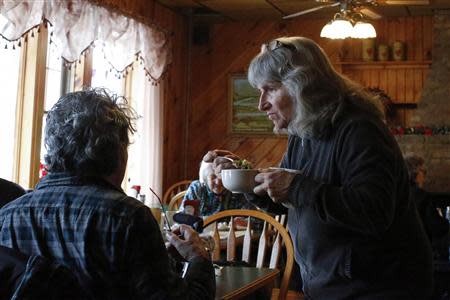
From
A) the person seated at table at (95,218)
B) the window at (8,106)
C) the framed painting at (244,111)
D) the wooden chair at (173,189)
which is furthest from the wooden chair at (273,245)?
the framed painting at (244,111)

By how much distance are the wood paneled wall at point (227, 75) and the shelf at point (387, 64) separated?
0.06 metres

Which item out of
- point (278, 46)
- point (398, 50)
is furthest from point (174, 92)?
point (278, 46)

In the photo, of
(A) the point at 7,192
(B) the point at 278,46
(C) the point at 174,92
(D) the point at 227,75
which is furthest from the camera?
(D) the point at 227,75

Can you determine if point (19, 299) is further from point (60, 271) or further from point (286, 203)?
point (286, 203)

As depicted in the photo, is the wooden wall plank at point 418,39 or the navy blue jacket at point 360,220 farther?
the wooden wall plank at point 418,39

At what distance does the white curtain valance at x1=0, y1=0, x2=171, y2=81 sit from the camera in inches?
164

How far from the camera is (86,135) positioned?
54.9 inches

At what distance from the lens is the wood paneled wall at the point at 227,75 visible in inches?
265

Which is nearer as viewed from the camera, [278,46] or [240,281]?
[278,46]

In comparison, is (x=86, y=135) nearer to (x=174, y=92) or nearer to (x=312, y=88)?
(x=312, y=88)

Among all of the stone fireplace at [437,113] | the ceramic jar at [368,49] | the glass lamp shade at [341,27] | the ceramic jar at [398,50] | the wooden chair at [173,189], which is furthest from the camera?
the ceramic jar at [368,49]

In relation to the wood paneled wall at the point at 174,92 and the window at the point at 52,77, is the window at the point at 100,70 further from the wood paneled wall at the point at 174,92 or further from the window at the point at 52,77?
the wood paneled wall at the point at 174,92

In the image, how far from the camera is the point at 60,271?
47.8 inches

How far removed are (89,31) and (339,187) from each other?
12.5ft
